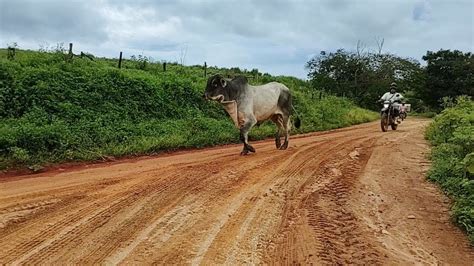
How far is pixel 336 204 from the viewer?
7.39m

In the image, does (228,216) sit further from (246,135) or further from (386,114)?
(386,114)

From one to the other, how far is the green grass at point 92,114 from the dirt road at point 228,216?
172 cm

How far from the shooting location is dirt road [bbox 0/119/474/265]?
5.23 m

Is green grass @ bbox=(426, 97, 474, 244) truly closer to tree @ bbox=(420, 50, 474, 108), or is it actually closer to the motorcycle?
the motorcycle

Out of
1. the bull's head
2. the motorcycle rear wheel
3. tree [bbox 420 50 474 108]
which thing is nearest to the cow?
the bull's head

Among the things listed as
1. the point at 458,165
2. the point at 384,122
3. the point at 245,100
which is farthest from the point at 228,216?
the point at 384,122

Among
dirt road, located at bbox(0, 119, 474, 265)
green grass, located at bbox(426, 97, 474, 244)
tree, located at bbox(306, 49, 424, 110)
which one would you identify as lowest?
dirt road, located at bbox(0, 119, 474, 265)

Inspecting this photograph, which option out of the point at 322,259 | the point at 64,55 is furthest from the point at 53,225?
the point at 64,55

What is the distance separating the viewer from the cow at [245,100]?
11.8m

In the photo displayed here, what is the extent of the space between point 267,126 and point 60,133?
377 inches

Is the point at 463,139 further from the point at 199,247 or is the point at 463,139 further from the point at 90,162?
the point at 90,162

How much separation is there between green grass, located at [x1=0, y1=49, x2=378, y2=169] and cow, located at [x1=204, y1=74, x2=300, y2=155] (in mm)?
2418

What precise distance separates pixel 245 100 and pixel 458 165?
17.2 ft

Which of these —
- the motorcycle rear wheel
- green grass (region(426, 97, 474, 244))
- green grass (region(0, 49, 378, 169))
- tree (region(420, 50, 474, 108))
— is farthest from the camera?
tree (region(420, 50, 474, 108))
